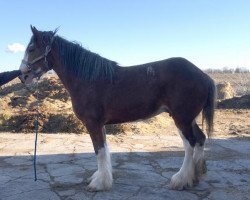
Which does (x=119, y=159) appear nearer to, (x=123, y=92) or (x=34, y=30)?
(x=123, y=92)

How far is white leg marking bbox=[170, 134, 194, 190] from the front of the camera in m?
4.52

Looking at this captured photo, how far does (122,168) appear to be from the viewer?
5.61 meters

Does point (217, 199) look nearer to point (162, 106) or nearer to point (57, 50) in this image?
point (162, 106)

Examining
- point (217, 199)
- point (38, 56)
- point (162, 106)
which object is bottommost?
point (217, 199)

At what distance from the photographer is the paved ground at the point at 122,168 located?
4430 millimetres

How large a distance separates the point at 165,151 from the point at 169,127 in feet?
11.2

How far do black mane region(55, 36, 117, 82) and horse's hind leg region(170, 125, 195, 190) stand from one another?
1188 millimetres

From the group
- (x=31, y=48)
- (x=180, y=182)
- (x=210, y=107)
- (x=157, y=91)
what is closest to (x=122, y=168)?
(x=180, y=182)

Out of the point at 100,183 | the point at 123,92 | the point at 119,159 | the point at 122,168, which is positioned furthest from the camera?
the point at 119,159

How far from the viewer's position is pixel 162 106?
15.1 feet

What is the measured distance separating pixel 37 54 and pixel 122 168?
2.21 metres

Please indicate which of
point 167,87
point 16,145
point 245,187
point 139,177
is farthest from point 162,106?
point 16,145

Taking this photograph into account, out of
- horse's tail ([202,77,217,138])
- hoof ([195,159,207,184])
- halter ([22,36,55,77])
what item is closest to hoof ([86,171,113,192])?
hoof ([195,159,207,184])

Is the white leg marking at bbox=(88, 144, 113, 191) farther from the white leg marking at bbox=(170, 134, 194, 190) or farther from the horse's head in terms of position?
the horse's head
